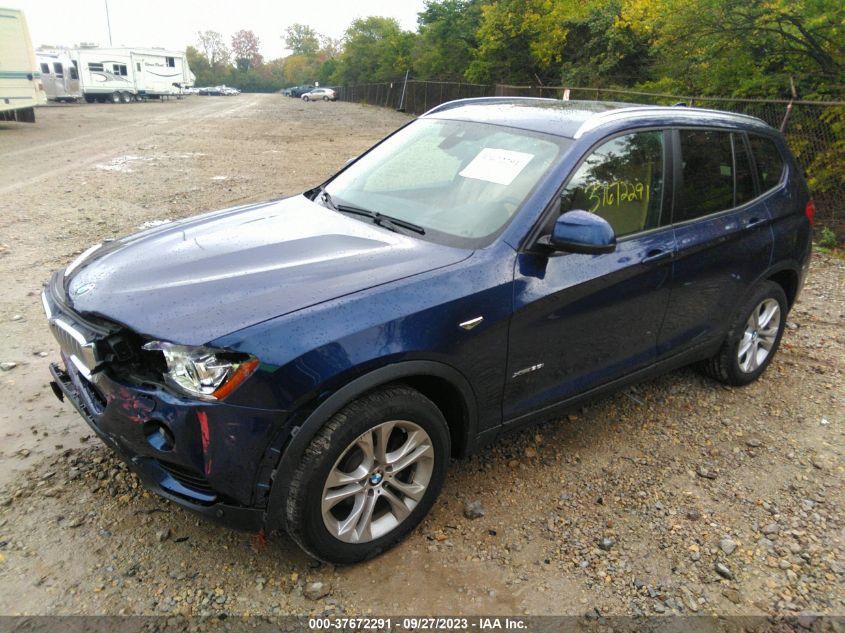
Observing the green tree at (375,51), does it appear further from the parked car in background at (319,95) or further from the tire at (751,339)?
the tire at (751,339)

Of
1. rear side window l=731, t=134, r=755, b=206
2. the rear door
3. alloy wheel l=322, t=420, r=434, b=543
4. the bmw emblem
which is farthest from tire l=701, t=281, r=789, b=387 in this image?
the bmw emblem

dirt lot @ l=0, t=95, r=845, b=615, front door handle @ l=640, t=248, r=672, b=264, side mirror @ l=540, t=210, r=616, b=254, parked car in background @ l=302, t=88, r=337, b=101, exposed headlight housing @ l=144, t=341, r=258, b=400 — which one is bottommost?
parked car in background @ l=302, t=88, r=337, b=101

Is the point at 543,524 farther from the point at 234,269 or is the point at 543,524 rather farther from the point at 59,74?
the point at 59,74

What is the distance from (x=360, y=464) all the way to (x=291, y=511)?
0.33 meters

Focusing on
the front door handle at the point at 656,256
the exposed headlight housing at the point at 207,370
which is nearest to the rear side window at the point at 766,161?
the front door handle at the point at 656,256

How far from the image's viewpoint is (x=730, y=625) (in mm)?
2516

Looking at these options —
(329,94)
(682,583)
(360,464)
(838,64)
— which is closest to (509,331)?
(360,464)

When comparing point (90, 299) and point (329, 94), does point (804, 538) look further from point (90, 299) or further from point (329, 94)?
point (329, 94)

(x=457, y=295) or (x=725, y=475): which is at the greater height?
(x=457, y=295)

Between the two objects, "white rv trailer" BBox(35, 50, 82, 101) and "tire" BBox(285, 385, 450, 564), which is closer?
"tire" BBox(285, 385, 450, 564)

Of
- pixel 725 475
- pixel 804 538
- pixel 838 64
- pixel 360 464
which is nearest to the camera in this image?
pixel 360 464

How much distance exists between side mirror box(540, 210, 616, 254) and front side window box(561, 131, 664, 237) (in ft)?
0.82

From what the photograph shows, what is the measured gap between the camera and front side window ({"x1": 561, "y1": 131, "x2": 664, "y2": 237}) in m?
3.09

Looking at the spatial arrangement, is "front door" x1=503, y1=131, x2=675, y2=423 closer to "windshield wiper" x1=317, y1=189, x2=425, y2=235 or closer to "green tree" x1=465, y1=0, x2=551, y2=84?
"windshield wiper" x1=317, y1=189, x2=425, y2=235
